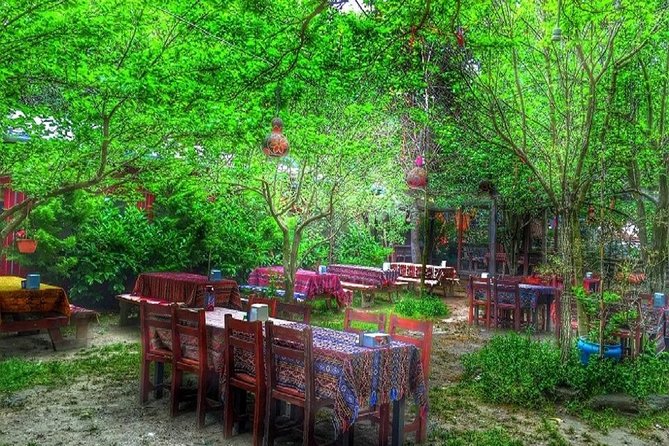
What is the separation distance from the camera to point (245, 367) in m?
5.38

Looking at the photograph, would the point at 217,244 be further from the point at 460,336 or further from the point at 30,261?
the point at 460,336

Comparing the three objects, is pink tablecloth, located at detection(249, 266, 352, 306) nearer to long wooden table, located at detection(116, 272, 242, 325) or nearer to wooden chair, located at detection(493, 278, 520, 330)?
long wooden table, located at detection(116, 272, 242, 325)

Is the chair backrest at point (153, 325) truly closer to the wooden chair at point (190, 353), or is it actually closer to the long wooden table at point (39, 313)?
the wooden chair at point (190, 353)

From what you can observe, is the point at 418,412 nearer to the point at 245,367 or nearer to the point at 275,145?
the point at 245,367

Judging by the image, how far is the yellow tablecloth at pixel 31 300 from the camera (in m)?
8.82

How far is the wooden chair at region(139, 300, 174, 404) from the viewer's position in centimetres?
607

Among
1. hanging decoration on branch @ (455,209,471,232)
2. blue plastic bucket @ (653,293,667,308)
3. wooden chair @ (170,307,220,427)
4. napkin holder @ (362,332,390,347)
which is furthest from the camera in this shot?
hanging decoration on branch @ (455,209,471,232)

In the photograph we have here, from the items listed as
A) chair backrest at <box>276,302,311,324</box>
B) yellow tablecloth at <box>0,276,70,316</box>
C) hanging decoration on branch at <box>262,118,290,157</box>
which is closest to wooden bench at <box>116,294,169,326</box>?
yellow tablecloth at <box>0,276,70,316</box>

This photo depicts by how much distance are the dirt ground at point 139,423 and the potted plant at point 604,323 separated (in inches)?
46.7

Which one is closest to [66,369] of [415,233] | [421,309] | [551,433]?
[551,433]

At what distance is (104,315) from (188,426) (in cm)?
721

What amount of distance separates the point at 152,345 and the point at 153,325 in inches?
18.1

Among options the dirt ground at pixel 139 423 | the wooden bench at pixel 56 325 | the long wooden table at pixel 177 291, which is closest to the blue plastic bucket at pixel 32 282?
the wooden bench at pixel 56 325

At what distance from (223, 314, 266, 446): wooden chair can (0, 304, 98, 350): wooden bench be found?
15.8 ft
